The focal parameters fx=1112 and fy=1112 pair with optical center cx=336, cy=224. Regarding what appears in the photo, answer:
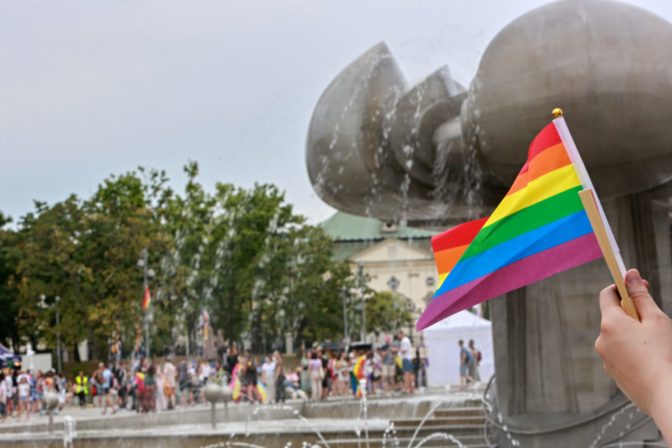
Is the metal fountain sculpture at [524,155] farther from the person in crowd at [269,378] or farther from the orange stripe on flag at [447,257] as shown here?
the person in crowd at [269,378]

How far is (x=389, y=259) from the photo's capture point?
386 ft

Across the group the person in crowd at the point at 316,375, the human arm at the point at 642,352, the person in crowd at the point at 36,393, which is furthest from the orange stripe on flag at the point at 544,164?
the person in crowd at the point at 36,393

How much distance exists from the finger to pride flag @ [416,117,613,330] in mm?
1318

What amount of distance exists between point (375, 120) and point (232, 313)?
46125 millimetres

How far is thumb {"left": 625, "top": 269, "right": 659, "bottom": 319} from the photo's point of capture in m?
1.92

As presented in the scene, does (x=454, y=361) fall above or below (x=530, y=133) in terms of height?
below

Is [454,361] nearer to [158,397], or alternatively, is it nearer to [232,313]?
[158,397]

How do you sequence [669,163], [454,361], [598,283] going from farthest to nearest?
1. [454,361]
2. [598,283]
3. [669,163]

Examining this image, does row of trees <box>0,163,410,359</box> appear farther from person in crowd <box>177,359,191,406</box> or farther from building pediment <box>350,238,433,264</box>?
building pediment <box>350,238,433,264</box>

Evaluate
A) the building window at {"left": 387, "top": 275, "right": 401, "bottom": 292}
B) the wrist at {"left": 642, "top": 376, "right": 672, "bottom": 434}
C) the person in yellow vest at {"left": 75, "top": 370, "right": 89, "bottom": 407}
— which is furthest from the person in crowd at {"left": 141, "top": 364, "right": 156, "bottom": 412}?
the building window at {"left": 387, "top": 275, "right": 401, "bottom": 292}

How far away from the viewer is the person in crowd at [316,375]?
990 inches

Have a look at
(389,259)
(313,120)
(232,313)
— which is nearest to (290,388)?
(313,120)

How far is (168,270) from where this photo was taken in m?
51.9

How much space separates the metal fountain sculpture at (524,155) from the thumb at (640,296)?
817 cm
